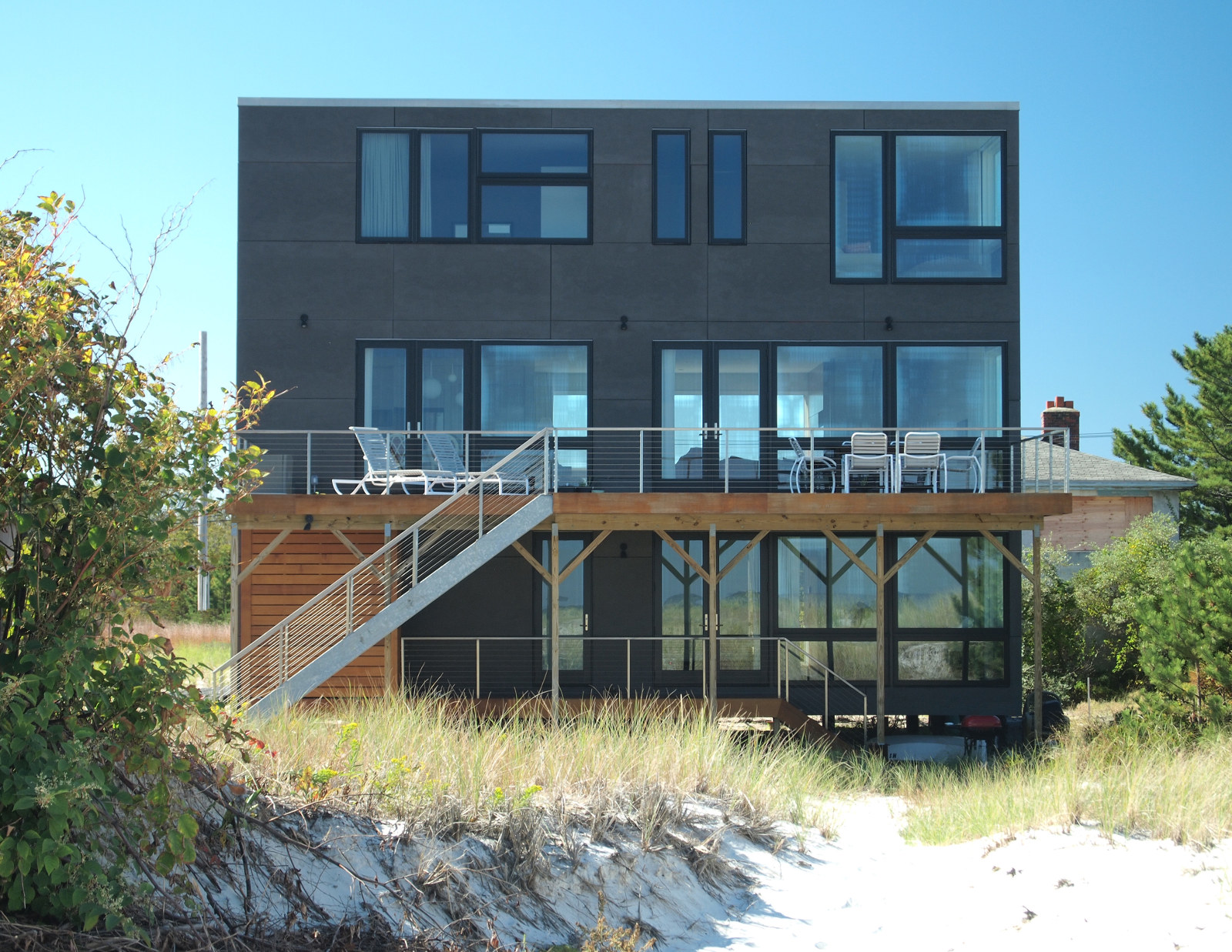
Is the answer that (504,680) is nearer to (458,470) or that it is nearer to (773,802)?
(458,470)

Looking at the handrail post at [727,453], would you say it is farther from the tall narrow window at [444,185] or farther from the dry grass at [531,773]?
the dry grass at [531,773]

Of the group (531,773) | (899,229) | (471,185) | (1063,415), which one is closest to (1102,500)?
(1063,415)

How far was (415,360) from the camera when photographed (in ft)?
47.4

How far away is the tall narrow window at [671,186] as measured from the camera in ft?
48.1

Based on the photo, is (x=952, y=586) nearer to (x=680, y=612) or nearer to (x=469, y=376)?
(x=680, y=612)

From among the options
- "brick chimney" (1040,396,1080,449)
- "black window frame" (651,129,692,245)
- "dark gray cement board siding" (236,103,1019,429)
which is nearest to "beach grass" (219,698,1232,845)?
"dark gray cement board siding" (236,103,1019,429)

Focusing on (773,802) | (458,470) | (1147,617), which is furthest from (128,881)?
(1147,617)

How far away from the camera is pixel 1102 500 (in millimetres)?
25656

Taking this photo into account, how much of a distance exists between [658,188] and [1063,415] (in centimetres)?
1754

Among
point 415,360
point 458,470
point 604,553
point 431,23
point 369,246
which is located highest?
point 431,23

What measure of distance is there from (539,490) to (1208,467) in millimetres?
24173

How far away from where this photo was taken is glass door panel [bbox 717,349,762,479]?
46.4ft

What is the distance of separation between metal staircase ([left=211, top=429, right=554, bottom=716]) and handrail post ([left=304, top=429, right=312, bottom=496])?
1208mm

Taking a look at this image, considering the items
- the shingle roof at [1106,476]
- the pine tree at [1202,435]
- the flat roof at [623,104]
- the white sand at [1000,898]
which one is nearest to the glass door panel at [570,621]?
the flat roof at [623,104]
